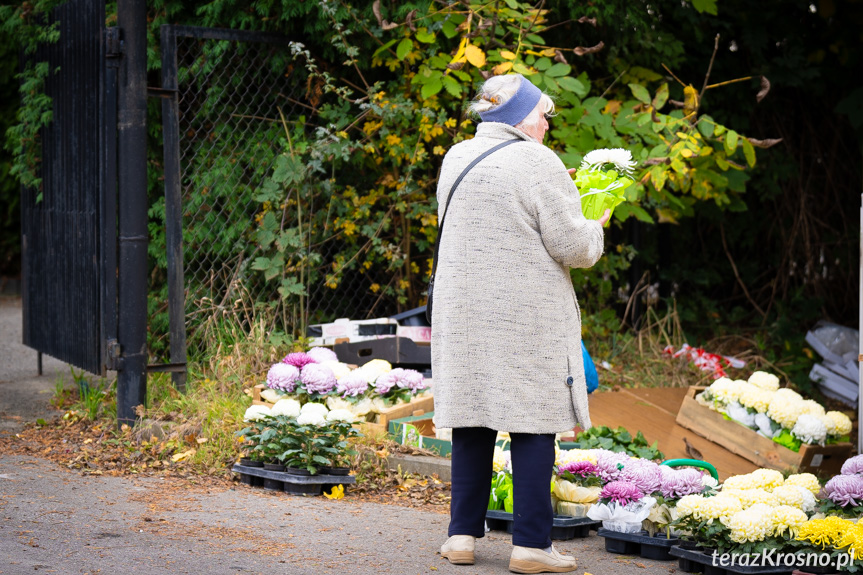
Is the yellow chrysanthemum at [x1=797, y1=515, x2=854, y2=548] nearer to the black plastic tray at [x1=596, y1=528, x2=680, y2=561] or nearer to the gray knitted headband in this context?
the black plastic tray at [x1=596, y1=528, x2=680, y2=561]

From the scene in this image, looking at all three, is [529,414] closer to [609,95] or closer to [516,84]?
[516,84]

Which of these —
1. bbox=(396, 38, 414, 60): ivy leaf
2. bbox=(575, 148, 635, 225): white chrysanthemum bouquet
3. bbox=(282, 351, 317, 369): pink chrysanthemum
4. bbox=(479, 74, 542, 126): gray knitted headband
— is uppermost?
bbox=(396, 38, 414, 60): ivy leaf

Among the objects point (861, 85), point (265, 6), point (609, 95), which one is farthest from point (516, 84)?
point (861, 85)

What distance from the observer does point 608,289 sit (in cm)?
746

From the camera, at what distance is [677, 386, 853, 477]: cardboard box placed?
502cm

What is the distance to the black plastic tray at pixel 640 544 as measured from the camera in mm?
3495

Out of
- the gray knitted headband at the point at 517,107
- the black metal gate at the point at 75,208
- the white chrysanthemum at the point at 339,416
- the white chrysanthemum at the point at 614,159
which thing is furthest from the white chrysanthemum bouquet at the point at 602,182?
the black metal gate at the point at 75,208

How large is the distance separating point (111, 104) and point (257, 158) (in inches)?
50.0

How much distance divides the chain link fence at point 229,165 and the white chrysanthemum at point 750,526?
144 inches

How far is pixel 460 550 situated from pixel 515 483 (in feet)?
1.07

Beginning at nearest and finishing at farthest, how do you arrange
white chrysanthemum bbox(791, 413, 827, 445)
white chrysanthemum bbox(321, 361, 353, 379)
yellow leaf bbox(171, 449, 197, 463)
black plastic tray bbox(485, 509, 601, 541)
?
black plastic tray bbox(485, 509, 601, 541) < yellow leaf bbox(171, 449, 197, 463) < white chrysanthemum bbox(791, 413, 827, 445) < white chrysanthemum bbox(321, 361, 353, 379)

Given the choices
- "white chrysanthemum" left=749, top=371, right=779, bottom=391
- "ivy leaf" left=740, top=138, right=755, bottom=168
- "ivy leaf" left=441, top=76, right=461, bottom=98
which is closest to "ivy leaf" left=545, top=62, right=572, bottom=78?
"ivy leaf" left=441, top=76, right=461, bottom=98

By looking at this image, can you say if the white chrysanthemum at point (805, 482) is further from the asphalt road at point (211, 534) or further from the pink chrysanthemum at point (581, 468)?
the pink chrysanthemum at point (581, 468)

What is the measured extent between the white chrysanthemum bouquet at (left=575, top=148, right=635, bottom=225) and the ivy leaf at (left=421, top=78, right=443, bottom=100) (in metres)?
2.59
